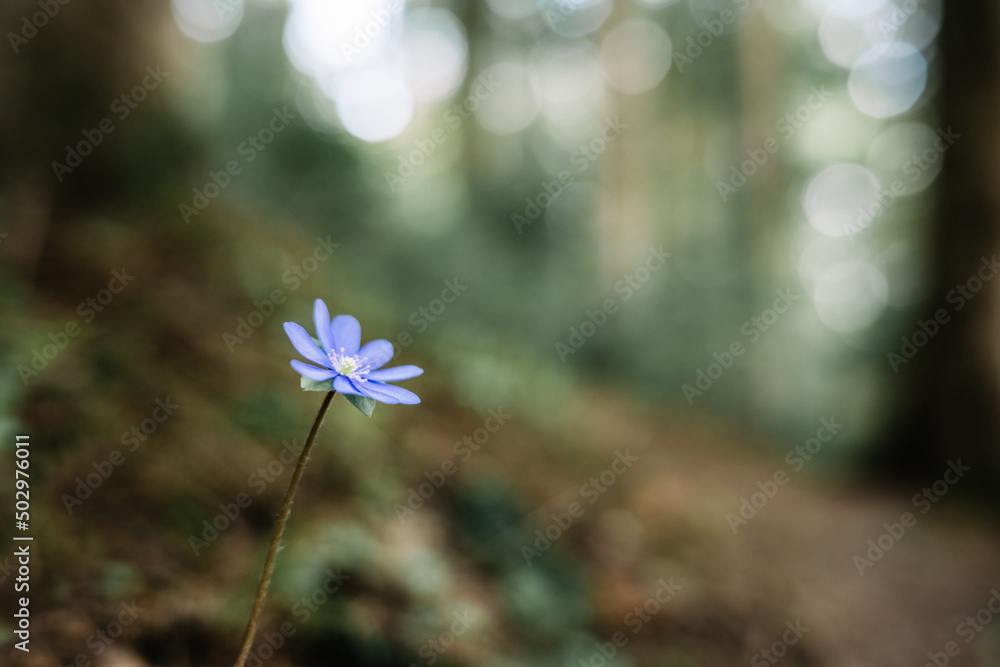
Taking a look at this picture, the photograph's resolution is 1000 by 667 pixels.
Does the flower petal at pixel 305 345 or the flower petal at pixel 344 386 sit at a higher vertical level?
the flower petal at pixel 305 345

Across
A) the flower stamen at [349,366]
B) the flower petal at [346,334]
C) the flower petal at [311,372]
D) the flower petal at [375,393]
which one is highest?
the flower petal at [346,334]

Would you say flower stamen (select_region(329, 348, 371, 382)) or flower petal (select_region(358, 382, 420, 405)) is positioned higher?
flower stamen (select_region(329, 348, 371, 382))

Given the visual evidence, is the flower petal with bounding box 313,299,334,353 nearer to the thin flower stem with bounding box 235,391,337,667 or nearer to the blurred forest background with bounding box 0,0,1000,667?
the thin flower stem with bounding box 235,391,337,667

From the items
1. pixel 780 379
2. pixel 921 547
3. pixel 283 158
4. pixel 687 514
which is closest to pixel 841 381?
pixel 780 379

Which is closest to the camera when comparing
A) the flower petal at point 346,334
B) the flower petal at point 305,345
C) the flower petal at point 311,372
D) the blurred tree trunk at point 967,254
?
the flower petal at point 311,372

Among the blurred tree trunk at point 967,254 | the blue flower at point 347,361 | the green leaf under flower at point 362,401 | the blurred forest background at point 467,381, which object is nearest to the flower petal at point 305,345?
the blue flower at point 347,361

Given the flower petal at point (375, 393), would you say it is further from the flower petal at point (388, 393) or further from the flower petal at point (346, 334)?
the flower petal at point (346, 334)

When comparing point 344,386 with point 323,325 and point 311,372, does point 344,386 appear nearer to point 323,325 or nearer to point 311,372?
point 311,372

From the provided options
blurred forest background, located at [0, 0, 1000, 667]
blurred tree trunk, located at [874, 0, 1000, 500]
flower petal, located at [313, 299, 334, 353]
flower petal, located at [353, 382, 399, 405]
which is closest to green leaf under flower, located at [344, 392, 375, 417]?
flower petal, located at [353, 382, 399, 405]
